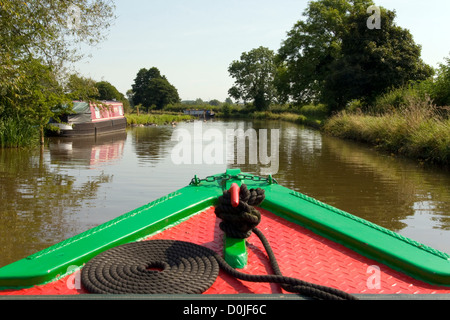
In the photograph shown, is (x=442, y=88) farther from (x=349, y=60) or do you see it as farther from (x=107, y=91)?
(x=107, y=91)

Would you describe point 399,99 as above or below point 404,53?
below

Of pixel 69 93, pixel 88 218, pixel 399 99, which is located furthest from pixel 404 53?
pixel 88 218

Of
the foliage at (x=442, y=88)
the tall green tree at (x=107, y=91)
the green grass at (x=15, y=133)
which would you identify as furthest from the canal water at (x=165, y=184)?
the tall green tree at (x=107, y=91)

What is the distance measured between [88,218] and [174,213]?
147 inches

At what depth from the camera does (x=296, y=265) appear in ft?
7.37

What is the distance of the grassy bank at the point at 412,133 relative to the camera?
11.4 metres

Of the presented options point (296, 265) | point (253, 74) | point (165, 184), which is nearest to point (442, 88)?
point (165, 184)

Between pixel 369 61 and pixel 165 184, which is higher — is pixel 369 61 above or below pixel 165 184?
above

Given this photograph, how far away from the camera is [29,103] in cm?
1367

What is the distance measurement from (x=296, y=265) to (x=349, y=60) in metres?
26.3

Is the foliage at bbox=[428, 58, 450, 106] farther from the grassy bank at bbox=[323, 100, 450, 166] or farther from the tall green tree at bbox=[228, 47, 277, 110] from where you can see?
the tall green tree at bbox=[228, 47, 277, 110]

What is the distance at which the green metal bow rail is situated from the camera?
6.63ft
